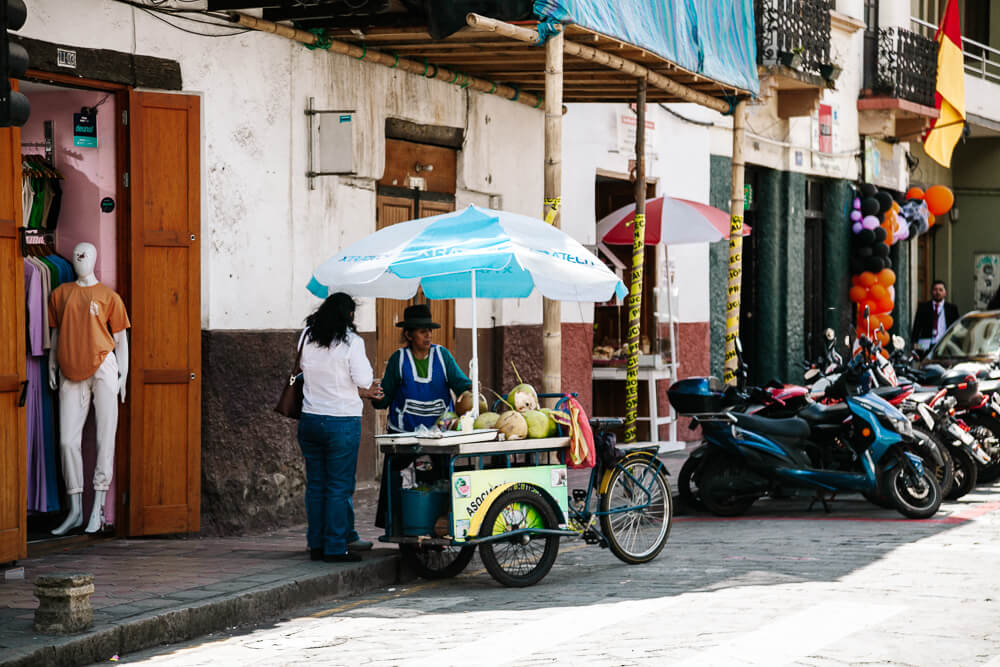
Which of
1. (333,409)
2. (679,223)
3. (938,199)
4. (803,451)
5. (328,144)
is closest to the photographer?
(333,409)

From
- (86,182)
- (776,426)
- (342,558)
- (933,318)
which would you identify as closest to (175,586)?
(342,558)

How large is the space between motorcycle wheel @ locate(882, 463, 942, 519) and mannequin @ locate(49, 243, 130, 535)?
605 cm

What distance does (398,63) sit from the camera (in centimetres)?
1309

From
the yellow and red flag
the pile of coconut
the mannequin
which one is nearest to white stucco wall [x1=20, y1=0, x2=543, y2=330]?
the mannequin

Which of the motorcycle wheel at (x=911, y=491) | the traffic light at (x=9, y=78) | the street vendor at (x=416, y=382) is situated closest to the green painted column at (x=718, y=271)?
the motorcycle wheel at (x=911, y=491)

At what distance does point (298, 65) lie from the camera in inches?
472

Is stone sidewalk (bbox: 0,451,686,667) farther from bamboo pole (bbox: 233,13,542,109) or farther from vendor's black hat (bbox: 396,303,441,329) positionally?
bamboo pole (bbox: 233,13,542,109)

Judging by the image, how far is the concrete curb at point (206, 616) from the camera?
7168 mm

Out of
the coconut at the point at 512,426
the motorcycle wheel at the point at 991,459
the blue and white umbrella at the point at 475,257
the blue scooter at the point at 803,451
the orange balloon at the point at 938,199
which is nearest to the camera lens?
the blue and white umbrella at the point at 475,257

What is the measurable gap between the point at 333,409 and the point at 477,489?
1.16 m

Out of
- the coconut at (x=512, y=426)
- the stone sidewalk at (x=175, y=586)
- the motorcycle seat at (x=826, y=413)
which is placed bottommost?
the stone sidewalk at (x=175, y=586)

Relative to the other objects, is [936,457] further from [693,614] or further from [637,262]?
[693,614]

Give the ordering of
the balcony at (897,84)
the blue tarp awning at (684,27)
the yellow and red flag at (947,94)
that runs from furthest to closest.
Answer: the yellow and red flag at (947,94) < the balcony at (897,84) < the blue tarp awning at (684,27)

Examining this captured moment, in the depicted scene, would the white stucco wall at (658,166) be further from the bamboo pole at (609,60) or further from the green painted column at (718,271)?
the bamboo pole at (609,60)
